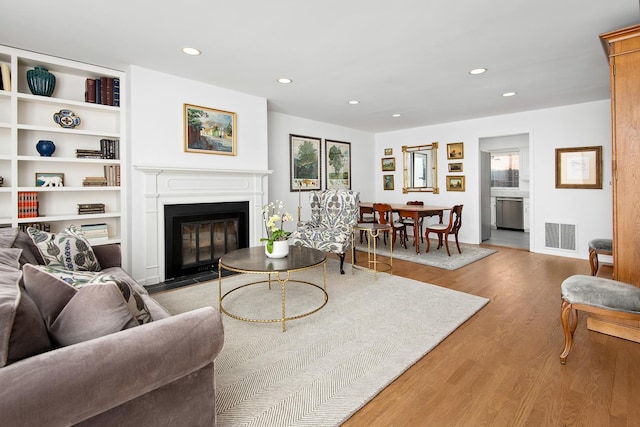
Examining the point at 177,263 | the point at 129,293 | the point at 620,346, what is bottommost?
the point at 620,346

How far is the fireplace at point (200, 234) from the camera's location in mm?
3875

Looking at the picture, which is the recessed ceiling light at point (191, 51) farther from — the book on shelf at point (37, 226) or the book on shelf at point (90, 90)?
the book on shelf at point (37, 226)

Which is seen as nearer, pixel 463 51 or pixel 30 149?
pixel 463 51

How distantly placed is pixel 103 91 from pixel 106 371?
11.9 ft

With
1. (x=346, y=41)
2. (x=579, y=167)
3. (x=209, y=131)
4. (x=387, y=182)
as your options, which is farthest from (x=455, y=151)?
(x=209, y=131)

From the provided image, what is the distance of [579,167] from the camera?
4902 millimetres

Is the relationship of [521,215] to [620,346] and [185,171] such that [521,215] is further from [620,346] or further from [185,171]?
[185,171]

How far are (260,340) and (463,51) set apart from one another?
3.18 m

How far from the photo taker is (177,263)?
3.93 meters

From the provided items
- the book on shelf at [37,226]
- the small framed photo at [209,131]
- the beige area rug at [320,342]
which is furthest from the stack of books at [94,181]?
the beige area rug at [320,342]

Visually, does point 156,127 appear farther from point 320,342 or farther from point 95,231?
point 320,342

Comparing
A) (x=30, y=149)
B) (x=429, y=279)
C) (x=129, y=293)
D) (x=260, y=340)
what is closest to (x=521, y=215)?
(x=429, y=279)

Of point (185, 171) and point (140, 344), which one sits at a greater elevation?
point (185, 171)

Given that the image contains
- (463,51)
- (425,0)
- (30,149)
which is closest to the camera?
(425,0)
